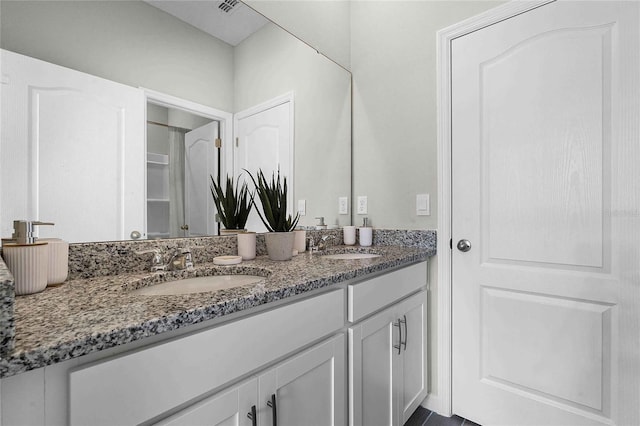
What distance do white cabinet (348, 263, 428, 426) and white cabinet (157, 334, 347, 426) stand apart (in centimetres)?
9

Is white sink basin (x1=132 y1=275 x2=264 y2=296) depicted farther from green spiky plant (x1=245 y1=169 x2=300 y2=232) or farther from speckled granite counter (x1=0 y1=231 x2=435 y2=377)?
green spiky plant (x1=245 y1=169 x2=300 y2=232)

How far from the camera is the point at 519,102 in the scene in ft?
4.66

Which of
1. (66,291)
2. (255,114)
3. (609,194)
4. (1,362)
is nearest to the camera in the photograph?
(1,362)

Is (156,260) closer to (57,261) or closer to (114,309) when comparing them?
(57,261)

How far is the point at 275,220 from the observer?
4.33 feet

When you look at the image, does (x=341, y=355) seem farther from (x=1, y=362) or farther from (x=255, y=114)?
(x=255, y=114)

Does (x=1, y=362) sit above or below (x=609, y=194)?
below

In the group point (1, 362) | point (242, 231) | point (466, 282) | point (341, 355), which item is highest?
point (242, 231)

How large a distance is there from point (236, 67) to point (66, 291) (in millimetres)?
1028

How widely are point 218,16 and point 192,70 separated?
0.94 feet

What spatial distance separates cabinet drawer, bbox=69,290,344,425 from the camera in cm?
51

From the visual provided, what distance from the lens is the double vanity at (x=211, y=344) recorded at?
1.61 ft

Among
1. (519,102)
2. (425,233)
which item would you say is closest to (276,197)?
(425,233)

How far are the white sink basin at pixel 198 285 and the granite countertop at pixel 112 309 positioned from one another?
2 cm
